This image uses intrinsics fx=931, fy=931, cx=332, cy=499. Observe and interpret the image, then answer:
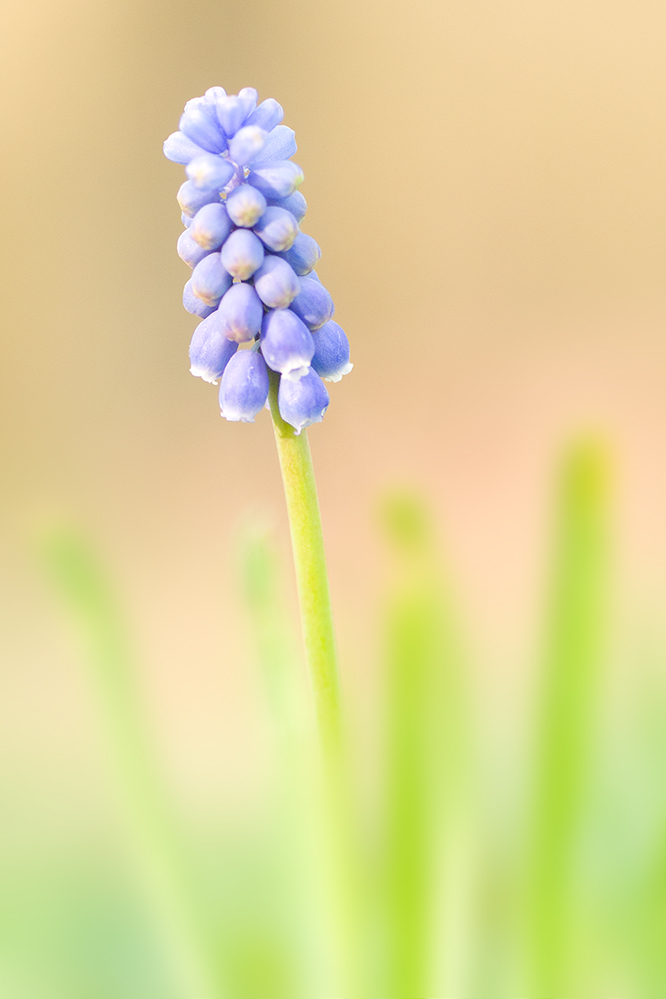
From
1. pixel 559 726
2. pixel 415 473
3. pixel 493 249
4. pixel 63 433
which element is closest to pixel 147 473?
pixel 63 433

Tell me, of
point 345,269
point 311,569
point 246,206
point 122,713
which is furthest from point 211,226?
point 345,269

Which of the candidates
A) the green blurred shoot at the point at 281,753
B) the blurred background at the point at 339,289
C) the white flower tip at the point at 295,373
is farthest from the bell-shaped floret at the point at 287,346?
the blurred background at the point at 339,289

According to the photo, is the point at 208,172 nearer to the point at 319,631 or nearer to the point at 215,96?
the point at 215,96

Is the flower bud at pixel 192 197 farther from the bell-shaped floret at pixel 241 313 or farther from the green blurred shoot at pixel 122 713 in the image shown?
the green blurred shoot at pixel 122 713

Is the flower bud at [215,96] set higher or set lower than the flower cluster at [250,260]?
higher

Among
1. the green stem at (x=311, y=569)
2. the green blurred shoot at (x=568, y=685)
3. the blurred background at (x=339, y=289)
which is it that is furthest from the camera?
the blurred background at (x=339, y=289)

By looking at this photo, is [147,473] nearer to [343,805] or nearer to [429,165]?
[429,165]

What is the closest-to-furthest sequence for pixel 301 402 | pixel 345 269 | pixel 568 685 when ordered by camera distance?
pixel 301 402 < pixel 568 685 < pixel 345 269

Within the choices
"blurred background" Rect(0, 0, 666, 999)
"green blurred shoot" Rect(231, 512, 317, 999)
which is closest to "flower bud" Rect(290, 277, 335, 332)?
"green blurred shoot" Rect(231, 512, 317, 999)
